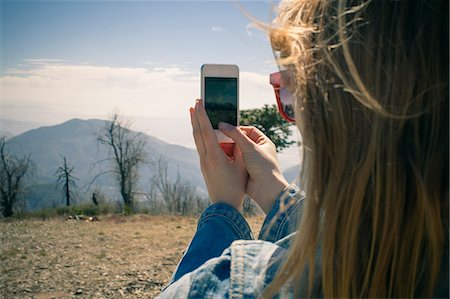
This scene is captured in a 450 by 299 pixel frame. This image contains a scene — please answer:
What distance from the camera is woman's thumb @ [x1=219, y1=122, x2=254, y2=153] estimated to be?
4.36 feet

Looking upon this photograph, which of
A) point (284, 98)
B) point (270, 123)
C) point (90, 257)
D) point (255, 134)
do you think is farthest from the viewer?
point (270, 123)

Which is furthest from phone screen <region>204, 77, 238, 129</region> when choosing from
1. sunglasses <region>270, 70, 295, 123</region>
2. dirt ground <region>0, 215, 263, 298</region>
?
dirt ground <region>0, 215, 263, 298</region>

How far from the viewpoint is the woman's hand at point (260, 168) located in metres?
1.28

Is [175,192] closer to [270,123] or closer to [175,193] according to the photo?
[175,193]

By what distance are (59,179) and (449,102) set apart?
22.8 meters

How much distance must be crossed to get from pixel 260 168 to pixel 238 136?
113mm

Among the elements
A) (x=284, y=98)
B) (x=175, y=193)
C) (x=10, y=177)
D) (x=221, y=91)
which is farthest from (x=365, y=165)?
(x=175, y=193)

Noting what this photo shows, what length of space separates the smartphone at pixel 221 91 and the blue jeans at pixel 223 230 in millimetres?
359

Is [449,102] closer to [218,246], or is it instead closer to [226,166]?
[218,246]

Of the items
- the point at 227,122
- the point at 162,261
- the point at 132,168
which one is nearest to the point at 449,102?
the point at 227,122

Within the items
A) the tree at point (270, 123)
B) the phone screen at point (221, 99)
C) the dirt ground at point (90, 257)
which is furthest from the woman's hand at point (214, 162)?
the tree at point (270, 123)

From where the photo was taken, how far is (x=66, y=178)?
22.3m

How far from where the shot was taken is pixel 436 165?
63 cm

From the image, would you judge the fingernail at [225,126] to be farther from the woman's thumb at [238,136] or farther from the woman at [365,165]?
the woman at [365,165]
